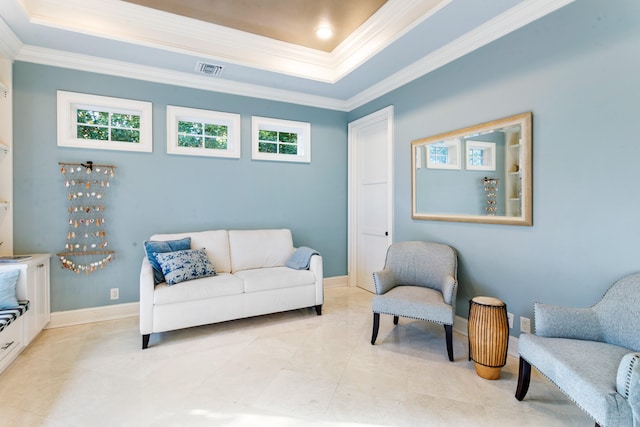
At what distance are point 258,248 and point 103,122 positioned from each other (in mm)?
2161

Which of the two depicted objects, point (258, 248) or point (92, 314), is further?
point (258, 248)

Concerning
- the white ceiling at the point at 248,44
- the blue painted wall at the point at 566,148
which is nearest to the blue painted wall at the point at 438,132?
the blue painted wall at the point at 566,148

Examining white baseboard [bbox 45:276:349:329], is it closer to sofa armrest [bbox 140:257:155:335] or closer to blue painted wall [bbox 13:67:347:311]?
blue painted wall [bbox 13:67:347:311]

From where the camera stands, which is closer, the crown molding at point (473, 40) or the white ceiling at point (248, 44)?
the crown molding at point (473, 40)

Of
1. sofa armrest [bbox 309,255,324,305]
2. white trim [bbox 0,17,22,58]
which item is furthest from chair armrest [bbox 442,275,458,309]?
white trim [bbox 0,17,22,58]

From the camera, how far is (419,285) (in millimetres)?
3023

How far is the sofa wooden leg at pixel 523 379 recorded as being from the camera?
1.89 metres

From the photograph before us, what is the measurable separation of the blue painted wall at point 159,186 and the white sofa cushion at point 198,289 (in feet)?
3.07

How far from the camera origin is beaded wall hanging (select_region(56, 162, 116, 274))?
124 inches

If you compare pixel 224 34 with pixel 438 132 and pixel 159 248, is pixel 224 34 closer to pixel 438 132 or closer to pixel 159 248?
pixel 159 248

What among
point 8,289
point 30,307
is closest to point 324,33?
point 8,289

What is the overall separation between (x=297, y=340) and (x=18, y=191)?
10.00 feet

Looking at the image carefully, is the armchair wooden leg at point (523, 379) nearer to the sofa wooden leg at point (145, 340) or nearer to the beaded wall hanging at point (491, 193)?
the beaded wall hanging at point (491, 193)

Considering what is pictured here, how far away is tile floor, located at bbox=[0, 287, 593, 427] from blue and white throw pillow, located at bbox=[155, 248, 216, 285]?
553mm
